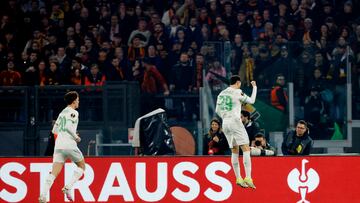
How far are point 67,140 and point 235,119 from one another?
9.10 feet

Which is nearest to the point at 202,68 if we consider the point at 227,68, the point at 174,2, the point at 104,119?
the point at 227,68

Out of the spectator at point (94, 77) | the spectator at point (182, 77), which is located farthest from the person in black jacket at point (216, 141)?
the spectator at point (94, 77)

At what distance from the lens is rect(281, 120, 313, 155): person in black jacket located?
2041 cm

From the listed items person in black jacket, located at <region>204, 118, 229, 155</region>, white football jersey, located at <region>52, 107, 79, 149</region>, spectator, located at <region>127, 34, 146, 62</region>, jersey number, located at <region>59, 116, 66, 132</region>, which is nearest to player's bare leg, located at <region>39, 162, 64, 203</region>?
white football jersey, located at <region>52, 107, 79, 149</region>

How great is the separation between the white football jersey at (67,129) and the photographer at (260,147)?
3695 mm

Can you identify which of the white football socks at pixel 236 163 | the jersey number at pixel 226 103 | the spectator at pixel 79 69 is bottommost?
the white football socks at pixel 236 163

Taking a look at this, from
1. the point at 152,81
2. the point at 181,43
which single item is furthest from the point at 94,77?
the point at 181,43

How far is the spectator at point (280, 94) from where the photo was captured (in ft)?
73.3

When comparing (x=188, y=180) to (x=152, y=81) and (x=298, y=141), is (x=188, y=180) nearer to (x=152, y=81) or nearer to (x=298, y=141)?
(x=298, y=141)

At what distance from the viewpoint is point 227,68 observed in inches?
884

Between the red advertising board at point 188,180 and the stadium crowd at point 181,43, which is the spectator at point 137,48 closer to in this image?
the stadium crowd at point 181,43

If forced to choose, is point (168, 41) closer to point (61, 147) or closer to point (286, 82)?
point (286, 82)

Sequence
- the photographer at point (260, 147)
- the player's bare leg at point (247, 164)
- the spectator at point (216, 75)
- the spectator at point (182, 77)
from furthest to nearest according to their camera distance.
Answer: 1. the spectator at point (182, 77)
2. the spectator at point (216, 75)
3. the photographer at point (260, 147)
4. the player's bare leg at point (247, 164)

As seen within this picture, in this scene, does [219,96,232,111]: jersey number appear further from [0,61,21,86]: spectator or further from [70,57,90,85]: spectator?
[0,61,21,86]: spectator
